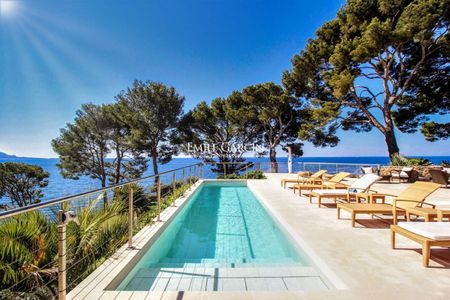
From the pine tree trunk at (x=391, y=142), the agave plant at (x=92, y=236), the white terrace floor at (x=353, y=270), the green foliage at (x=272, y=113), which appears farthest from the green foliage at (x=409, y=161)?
the agave plant at (x=92, y=236)

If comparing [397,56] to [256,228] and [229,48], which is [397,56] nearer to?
[229,48]

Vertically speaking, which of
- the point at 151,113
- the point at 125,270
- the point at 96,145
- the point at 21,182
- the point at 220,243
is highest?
the point at 151,113

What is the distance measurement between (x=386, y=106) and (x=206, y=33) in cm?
1124

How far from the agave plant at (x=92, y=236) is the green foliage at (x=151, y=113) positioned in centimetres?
1484

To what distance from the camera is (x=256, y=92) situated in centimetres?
1750

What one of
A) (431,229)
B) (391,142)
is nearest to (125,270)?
(431,229)

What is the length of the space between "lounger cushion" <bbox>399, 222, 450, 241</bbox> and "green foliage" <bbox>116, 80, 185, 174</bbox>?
16.9 metres

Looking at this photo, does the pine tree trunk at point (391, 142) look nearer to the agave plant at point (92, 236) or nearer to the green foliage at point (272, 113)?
the green foliage at point (272, 113)

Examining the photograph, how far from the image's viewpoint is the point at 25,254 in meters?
1.96

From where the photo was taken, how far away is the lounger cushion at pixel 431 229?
7.70 ft

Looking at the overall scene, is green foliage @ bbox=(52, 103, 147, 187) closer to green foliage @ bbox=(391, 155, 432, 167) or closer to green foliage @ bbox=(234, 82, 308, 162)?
green foliage @ bbox=(234, 82, 308, 162)

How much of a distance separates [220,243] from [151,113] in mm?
15533

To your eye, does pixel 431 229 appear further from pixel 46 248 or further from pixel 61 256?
pixel 46 248

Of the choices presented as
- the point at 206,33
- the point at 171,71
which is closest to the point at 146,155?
the point at 171,71
